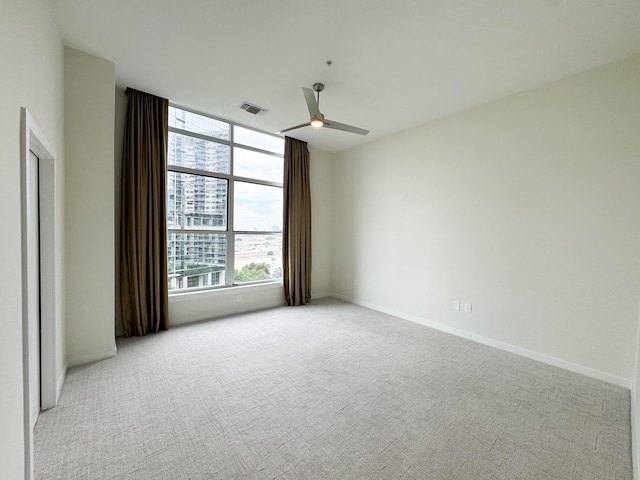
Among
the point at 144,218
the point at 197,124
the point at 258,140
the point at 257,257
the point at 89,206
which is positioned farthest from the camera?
the point at 257,257

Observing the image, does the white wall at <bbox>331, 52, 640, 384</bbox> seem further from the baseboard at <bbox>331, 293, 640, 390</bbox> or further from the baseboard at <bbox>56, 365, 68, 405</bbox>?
the baseboard at <bbox>56, 365, 68, 405</bbox>

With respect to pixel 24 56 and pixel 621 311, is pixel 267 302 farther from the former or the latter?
pixel 621 311

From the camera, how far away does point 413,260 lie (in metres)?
4.35

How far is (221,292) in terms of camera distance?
434 centimetres

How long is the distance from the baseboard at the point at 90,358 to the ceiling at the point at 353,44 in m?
3.10

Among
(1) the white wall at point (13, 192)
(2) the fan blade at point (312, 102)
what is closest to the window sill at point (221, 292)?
(1) the white wall at point (13, 192)

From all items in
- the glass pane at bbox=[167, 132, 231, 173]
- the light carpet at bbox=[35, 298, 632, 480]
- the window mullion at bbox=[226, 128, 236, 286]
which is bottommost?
the light carpet at bbox=[35, 298, 632, 480]

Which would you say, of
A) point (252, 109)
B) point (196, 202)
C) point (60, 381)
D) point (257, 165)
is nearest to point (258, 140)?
point (257, 165)

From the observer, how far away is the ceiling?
2.08 metres

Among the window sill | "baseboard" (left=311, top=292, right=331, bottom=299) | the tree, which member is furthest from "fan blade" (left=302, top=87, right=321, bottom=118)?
"baseboard" (left=311, top=292, right=331, bottom=299)

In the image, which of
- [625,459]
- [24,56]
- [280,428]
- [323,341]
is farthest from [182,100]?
[625,459]

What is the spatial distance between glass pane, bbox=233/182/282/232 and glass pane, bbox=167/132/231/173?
0.43 meters

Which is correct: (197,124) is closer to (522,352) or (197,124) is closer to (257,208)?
(257,208)

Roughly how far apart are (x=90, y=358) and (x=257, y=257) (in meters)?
2.66
